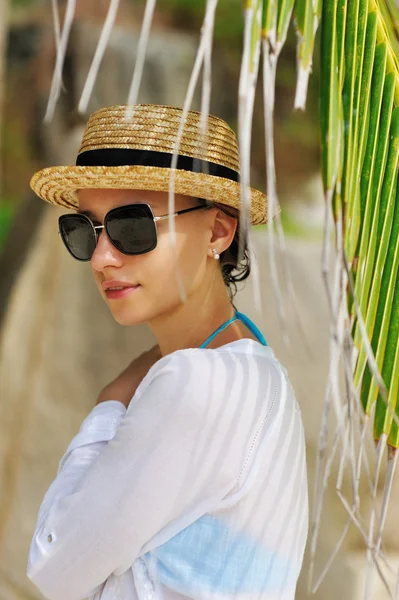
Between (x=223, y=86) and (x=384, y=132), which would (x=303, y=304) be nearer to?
(x=384, y=132)

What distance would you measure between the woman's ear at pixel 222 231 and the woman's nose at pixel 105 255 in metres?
0.20

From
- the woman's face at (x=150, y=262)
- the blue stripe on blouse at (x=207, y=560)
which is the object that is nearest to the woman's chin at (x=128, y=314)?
the woman's face at (x=150, y=262)

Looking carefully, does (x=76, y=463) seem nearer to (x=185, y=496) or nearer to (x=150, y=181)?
(x=185, y=496)

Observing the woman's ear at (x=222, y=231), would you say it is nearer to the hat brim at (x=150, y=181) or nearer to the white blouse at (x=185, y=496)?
the hat brim at (x=150, y=181)

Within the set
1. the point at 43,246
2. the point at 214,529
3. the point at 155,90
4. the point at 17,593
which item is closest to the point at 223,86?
the point at 155,90

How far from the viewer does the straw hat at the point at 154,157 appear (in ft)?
4.57

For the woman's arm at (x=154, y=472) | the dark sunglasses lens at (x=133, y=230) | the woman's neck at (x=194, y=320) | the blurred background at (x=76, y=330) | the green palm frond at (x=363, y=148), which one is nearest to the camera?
the green palm frond at (x=363, y=148)

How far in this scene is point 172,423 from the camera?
1203 millimetres

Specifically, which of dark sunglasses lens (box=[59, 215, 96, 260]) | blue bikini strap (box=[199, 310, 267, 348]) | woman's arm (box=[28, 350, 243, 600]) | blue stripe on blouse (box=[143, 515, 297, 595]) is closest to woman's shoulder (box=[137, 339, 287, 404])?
woman's arm (box=[28, 350, 243, 600])

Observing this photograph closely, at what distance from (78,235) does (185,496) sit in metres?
0.55

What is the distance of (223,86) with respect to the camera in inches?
246

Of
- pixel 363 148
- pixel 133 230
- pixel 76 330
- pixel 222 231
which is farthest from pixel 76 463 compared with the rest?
pixel 76 330

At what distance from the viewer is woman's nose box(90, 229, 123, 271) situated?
1.40 m

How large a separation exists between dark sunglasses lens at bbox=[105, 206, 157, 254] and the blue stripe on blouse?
47cm
